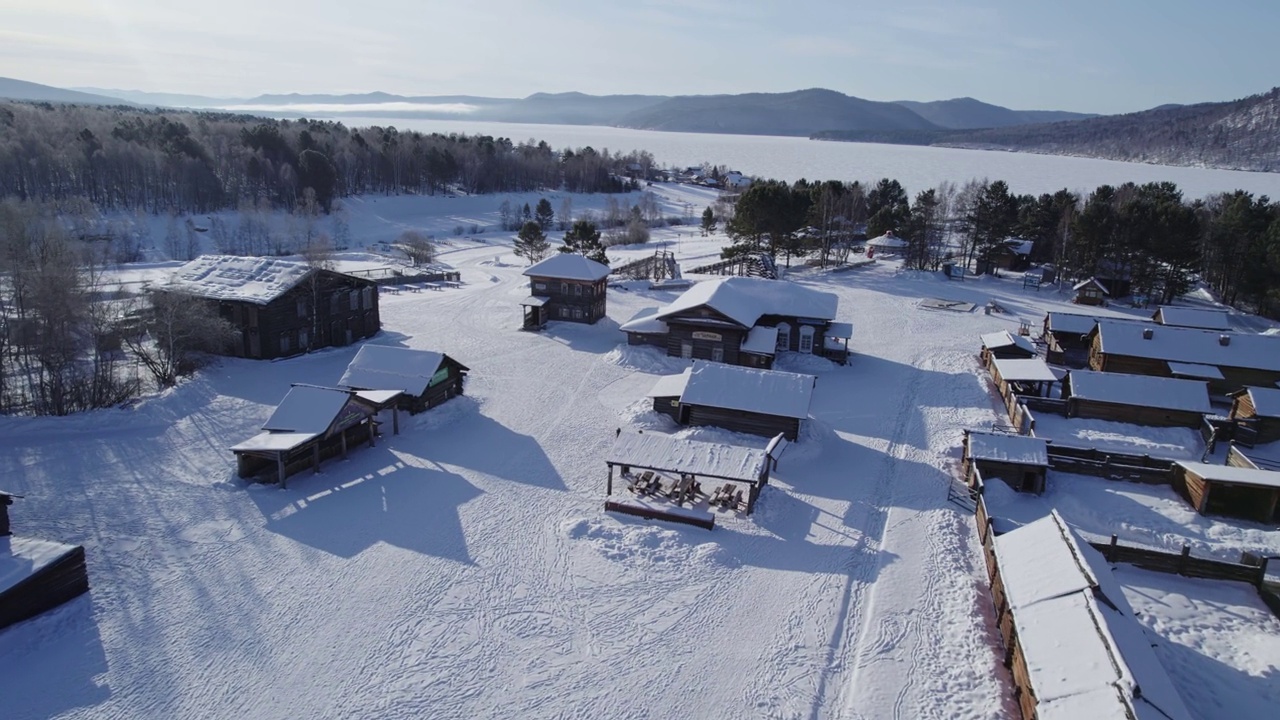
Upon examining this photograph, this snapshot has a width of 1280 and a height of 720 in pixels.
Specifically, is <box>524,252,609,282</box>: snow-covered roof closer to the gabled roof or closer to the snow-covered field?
the snow-covered field

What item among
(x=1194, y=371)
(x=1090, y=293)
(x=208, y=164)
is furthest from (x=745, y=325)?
(x=208, y=164)

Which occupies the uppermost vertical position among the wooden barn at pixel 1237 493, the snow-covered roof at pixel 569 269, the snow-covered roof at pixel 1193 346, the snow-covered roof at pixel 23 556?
the snow-covered roof at pixel 569 269

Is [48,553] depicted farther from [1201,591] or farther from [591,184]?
[591,184]

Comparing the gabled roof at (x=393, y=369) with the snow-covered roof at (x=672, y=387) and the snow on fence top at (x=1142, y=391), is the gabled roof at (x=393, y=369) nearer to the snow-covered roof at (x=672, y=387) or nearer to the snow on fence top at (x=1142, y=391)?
the snow-covered roof at (x=672, y=387)

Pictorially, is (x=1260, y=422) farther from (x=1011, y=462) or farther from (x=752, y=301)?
(x=752, y=301)

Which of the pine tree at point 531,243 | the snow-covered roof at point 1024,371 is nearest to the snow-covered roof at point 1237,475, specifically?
the snow-covered roof at point 1024,371

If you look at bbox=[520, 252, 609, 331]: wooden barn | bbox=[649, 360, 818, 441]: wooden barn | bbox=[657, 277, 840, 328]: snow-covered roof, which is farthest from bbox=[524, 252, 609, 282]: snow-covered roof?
bbox=[649, 360, 818, 441]: wooden barn

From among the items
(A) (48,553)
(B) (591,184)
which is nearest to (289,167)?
(B) (591,184)

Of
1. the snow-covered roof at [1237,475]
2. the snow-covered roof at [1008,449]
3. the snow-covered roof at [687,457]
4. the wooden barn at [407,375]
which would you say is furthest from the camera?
the wooden barn at [407,375]
